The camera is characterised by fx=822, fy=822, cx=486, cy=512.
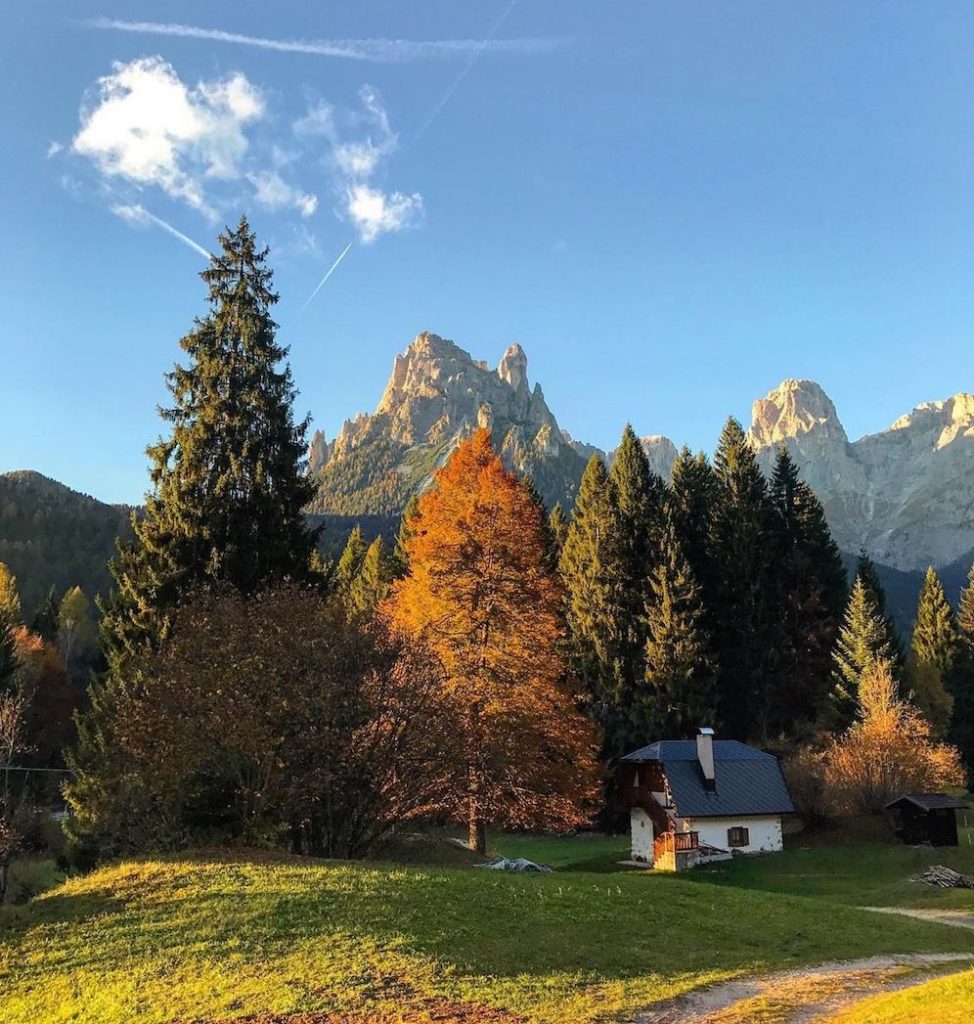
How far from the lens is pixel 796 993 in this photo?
1045 centimetres

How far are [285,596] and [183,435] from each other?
872 cm

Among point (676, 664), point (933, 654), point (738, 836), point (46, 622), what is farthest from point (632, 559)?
point (46, 622)

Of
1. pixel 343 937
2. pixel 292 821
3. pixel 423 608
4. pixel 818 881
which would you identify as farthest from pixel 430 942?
pixel 818 881

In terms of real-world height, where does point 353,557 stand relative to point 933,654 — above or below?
above

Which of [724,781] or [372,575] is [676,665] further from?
[372,575]

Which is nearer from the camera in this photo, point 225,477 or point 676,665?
point 225,477

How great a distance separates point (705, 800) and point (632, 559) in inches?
634

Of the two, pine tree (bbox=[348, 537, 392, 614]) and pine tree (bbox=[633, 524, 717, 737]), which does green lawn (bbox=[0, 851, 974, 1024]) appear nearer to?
pine tree (bbox=[633, 524, 717, 737])

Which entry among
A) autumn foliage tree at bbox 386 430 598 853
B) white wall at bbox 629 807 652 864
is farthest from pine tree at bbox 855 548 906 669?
autumn foliage tree at bbox 386 430 598 853

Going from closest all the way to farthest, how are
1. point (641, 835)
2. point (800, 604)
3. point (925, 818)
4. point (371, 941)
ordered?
point (371, 941)
point (925, 818)
point (641, 835)
point (800, 604)

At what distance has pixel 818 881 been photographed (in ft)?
102

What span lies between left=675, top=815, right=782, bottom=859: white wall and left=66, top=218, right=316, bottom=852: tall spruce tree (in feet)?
71.0

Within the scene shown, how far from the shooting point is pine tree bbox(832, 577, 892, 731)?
154 feet

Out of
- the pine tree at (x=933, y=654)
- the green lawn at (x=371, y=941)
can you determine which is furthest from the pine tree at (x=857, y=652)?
the green lawn at (x=371, y=941)
